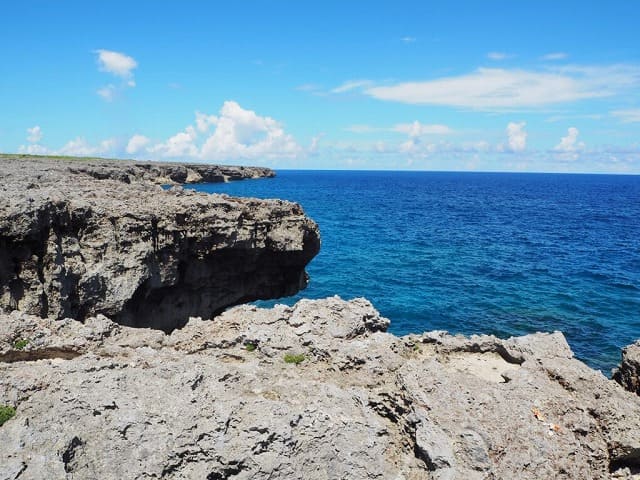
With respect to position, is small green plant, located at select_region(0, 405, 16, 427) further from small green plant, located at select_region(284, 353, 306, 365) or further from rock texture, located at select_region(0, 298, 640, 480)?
small green plant, located at select_region(284, 353, 306, 365)

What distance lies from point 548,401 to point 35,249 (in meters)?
22.9

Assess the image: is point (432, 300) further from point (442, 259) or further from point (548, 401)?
point (548, 401)

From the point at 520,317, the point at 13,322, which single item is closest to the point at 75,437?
the point at 13,322

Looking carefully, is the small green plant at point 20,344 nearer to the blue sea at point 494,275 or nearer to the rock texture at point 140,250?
the rock texture at point 140,250

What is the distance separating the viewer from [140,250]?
86.6 feet

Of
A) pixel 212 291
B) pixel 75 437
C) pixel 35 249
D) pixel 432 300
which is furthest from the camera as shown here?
pixel 432 300

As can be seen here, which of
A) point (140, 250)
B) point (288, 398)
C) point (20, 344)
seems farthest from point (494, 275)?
point (20, 344)

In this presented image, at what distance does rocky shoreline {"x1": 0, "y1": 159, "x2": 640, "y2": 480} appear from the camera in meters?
11.2

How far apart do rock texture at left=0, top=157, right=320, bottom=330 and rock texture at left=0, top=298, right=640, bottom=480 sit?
7899 millimetres

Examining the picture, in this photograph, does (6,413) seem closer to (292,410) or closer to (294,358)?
(292,410)

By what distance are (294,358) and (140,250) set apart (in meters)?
14.6

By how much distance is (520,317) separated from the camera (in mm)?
40406

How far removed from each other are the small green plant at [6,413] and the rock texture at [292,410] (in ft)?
0.54

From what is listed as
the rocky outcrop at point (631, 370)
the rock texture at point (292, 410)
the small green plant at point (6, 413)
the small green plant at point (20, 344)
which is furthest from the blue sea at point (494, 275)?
the small green plant at point (6, 413)
